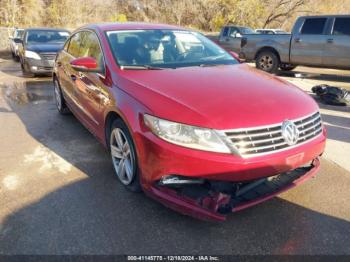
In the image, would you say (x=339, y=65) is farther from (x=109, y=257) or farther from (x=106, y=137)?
(x=109, y=257)

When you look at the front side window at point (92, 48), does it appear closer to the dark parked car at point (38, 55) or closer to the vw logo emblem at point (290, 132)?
the vw logo emblem at point (290, 132)

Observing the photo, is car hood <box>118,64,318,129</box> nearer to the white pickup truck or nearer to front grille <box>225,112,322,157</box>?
front grille <box>225,112,322,157</box>

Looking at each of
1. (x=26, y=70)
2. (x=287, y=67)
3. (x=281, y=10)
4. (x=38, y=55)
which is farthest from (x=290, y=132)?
(x=281, y=10)

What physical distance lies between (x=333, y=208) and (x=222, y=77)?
168 centimetres

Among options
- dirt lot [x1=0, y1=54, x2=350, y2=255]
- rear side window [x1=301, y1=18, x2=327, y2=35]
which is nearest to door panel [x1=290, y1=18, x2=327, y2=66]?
rear side window [x1=301, y1=18, x2=327, y2=35]

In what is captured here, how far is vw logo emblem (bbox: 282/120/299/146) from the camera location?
292cm

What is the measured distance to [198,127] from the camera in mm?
2785

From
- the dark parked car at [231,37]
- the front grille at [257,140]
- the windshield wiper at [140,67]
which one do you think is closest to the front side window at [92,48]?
the windshield wiper at [140,67]

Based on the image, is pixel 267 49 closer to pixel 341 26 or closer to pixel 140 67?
pixel 341 26

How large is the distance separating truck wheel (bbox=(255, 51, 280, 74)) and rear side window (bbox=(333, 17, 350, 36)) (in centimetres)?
201

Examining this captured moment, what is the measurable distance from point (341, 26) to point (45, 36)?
9876mm

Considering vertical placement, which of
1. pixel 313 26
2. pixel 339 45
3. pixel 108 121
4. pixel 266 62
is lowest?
pixel 266 62

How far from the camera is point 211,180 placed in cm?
279

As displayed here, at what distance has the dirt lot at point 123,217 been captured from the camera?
2.79 m
